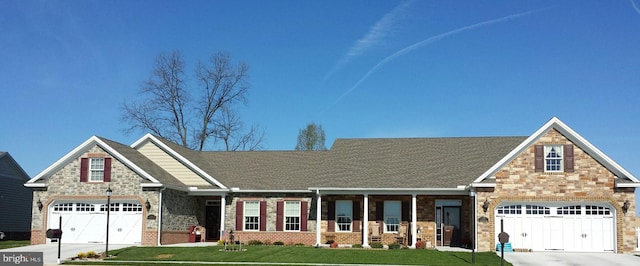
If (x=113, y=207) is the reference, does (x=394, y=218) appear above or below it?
below

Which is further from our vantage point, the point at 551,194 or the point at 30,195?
the point at 30,195

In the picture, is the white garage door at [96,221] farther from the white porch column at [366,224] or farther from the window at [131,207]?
the white porch column at [366,224]

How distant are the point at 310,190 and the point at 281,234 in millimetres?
2989

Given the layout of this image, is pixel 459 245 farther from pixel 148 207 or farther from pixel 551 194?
pixel 148 207

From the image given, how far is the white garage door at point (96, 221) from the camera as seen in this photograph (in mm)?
34000

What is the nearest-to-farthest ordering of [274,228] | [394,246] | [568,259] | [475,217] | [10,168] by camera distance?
[568,259]
[475,217]
[394,246]
[274,228]
[10,168]

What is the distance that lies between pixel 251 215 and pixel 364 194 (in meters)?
6.29

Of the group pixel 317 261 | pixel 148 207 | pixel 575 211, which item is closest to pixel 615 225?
pixel 575 211

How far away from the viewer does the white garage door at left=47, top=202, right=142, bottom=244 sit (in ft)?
112

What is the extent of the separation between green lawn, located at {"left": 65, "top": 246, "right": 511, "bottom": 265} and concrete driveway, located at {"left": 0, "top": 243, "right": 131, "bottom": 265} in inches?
60.5

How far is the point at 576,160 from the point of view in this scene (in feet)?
102

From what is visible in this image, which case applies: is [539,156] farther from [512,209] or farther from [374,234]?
[374,234]

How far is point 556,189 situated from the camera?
31000mm


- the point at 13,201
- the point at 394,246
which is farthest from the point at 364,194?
the point at 13,201
